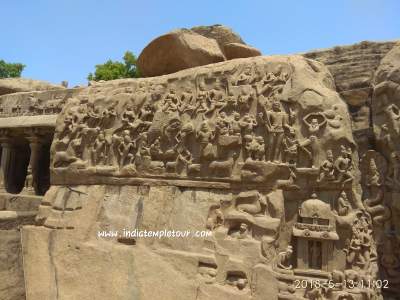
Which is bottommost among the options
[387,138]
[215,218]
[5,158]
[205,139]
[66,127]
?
[215,218]

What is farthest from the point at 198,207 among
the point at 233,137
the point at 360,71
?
the point at 360,71

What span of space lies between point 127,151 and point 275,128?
3195mm

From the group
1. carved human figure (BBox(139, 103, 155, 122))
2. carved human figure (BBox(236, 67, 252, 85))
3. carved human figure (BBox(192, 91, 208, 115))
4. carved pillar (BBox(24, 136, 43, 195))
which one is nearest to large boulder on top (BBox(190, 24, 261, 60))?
carved human figure (BBox(236, 67, 252, 85))

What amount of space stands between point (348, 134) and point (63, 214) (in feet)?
19.4

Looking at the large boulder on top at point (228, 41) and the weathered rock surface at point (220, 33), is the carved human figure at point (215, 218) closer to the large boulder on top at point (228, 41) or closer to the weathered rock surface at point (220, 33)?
the large boulder on top at point (228, 41)

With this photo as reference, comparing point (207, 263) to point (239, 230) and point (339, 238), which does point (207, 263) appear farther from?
point (339, 238)

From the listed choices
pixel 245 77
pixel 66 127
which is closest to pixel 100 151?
pixel 66 127

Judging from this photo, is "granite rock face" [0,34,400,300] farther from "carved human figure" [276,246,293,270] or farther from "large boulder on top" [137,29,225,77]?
"large boulder on top" [137,29,225,77]

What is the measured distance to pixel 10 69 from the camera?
30906 mm

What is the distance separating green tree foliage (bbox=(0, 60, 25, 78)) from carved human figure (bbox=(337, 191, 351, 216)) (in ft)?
101

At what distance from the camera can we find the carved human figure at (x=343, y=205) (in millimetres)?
6059

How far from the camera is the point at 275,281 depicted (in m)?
5.84

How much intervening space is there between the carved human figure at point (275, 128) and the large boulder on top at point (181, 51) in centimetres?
325

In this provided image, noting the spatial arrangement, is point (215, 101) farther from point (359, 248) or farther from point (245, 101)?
point (359, 248)
